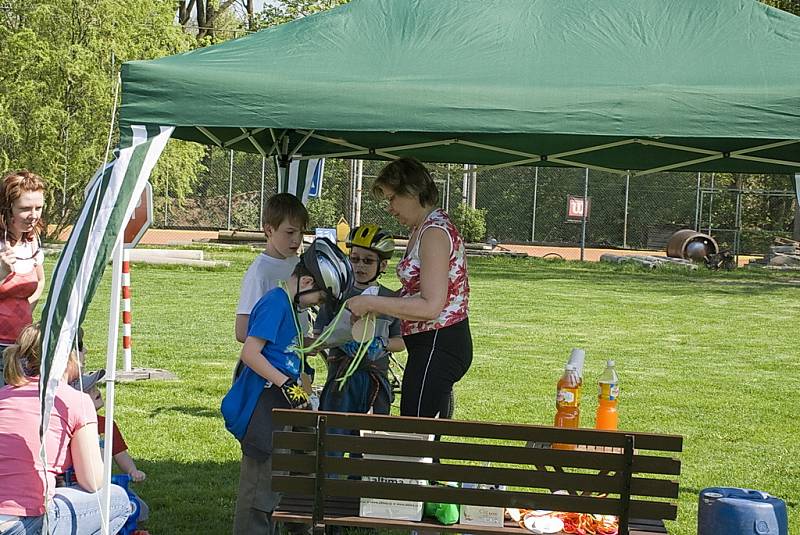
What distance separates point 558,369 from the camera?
34.9 ft

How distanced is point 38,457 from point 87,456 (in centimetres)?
18

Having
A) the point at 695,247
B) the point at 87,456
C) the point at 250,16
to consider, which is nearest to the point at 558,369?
the point at 87,456

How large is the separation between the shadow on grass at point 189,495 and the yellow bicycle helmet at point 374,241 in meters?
1.59

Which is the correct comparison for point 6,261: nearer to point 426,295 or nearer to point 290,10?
point 426,295

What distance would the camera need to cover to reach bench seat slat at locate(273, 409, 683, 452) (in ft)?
11.7

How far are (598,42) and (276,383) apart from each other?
1.92m

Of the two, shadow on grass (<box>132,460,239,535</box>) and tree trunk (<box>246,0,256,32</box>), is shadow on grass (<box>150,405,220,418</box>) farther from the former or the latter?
tree trunk (<box>246,0,256,32</box>)

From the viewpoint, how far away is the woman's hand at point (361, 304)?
4055 millimetres

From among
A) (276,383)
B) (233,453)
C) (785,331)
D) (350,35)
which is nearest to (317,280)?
(276,383)

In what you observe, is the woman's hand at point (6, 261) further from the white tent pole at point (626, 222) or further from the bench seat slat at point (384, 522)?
the white tent pole at point (626, 222)

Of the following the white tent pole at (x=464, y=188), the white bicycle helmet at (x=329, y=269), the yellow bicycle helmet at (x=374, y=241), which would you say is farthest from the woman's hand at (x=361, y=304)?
the white tent pole at (x=464, y=188)

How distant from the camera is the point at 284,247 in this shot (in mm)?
4820

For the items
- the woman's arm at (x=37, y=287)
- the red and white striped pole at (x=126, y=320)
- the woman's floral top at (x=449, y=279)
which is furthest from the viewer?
the red and white striped pole at (x=126, y=320)

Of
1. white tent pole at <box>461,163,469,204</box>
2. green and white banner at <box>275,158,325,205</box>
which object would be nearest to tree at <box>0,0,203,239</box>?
white tent pole at <box>461,163,469,204</box>
